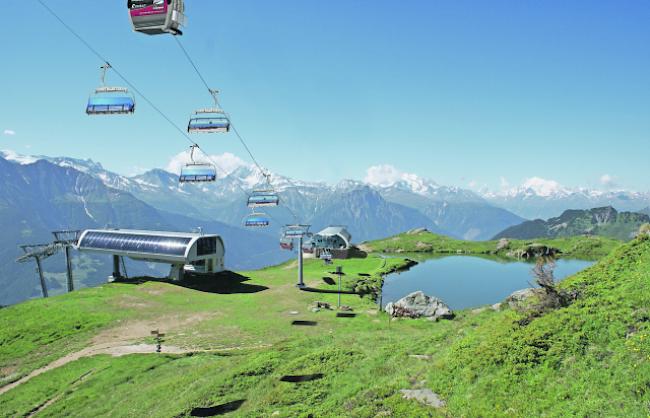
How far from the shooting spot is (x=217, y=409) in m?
23.7

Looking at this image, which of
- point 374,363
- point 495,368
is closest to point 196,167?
point 374,363

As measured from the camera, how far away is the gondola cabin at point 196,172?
48312mm

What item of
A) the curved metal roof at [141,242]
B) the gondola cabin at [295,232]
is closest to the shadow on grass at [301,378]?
the gondola cabin at [295,232]

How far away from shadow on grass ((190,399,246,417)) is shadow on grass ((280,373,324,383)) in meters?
2.81

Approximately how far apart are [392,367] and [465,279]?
78459mm

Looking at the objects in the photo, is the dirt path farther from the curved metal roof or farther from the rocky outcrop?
the rocky outcrop

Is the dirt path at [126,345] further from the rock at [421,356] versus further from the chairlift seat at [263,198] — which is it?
the chairlift seat at [263,198]

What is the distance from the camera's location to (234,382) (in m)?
26.8

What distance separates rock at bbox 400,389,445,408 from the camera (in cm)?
1919

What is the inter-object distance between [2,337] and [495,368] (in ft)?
160

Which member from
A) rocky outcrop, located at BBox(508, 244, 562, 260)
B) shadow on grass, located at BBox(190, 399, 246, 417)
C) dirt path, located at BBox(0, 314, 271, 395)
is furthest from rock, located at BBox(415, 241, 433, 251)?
shadow on grass, located at BBox(190, 399, 246, 417)

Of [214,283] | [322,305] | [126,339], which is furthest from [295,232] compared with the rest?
[126,339]

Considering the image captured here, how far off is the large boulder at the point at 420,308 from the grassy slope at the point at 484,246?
10657 cm

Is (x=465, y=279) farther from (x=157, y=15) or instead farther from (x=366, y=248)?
(x=157, y=15)
